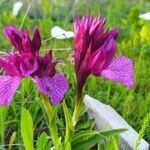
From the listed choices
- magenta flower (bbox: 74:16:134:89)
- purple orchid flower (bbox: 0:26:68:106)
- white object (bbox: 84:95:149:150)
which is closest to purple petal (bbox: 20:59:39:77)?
purple orchid flower (bbox: 0:26:68:106)

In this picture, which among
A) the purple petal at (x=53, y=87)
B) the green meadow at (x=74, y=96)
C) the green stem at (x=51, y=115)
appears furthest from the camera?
the green meadow at (x=74, y=96)

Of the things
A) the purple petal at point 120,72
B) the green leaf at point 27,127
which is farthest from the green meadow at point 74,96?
the purple petal at point 120,72

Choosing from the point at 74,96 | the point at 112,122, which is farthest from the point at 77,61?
the point at 74,96

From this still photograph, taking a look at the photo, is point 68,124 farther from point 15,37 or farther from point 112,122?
point 112,122

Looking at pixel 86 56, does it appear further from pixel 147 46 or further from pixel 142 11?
pixel 142 11

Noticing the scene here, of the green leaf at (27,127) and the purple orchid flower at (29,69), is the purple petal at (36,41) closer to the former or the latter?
the purple orchid flower at (29,69)

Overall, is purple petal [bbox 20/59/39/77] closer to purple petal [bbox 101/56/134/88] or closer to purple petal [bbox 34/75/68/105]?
purple petal [bbox 34/75/68/105]
